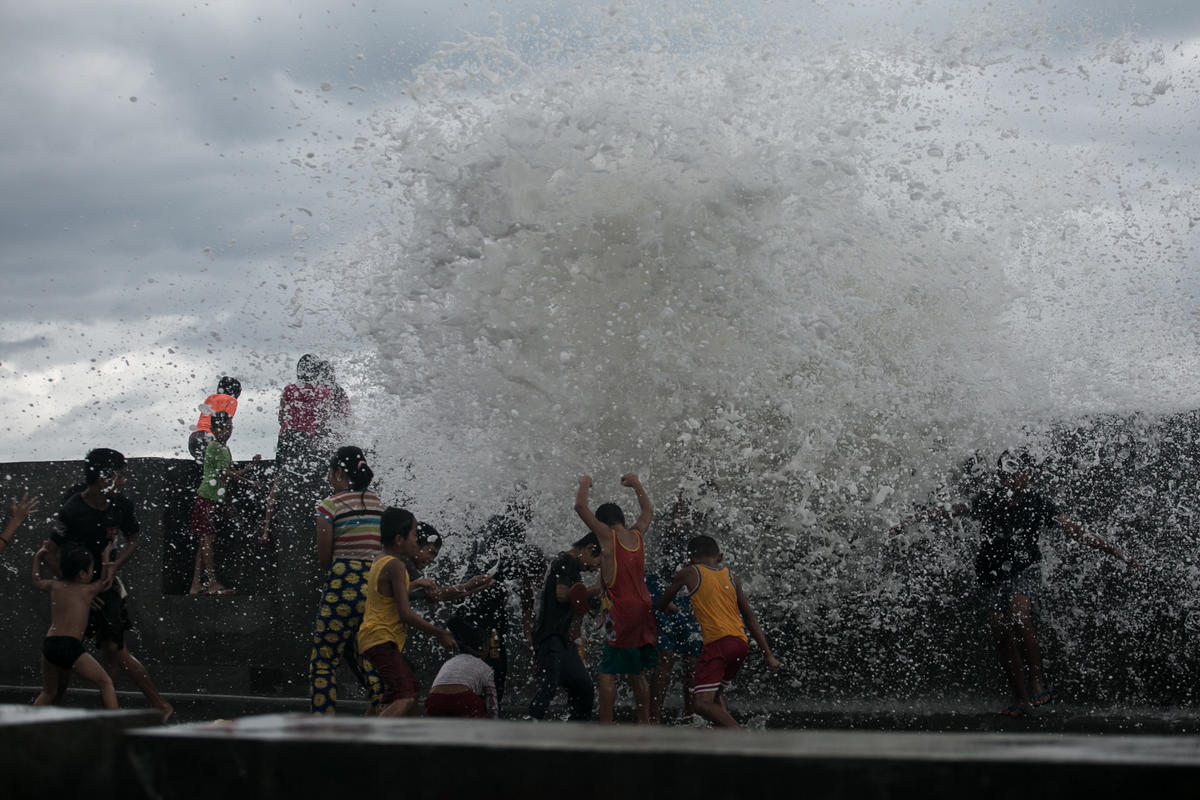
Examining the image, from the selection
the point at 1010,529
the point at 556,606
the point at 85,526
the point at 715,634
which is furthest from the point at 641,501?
the point at 85,526

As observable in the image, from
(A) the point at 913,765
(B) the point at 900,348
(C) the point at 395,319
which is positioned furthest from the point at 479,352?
(A) the point at 913,765

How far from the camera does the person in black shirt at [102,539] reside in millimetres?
7512

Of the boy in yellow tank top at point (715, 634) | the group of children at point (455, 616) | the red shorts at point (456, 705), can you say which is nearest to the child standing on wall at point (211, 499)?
the group of children at point (455, 616)

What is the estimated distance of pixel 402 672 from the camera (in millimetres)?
6168

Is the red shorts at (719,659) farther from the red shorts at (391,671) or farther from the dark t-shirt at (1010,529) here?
the dark t-shirt at (1010,529)

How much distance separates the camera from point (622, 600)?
22.2ft

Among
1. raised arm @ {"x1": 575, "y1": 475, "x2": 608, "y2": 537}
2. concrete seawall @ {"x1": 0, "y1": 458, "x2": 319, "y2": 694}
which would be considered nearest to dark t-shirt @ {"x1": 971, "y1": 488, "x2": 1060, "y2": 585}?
raised arm @ {"x1": 575, "y1": 475, "x2": 608, "y2": 537}

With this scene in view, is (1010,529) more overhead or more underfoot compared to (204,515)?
more underfoot

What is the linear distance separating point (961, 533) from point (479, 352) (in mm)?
3669

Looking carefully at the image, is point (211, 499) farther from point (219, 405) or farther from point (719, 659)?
point (719, 659)

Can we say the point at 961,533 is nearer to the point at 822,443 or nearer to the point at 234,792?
the point at 822,443

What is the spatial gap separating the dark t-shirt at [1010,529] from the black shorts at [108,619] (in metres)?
5.86

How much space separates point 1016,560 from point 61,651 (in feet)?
20.1

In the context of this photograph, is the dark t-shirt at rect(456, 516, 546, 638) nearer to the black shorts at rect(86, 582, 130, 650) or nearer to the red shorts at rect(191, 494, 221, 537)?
the black shorts at rect(86, 582, 130, 650)
